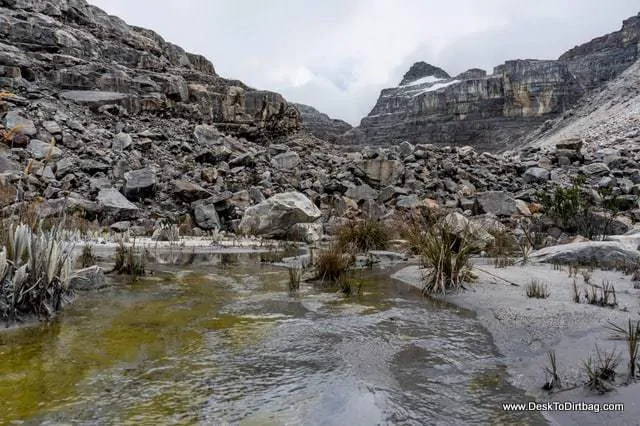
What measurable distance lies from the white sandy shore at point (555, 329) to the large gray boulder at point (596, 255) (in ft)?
3.74

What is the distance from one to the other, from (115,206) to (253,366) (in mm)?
13682

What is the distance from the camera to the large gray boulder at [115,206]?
1530cm

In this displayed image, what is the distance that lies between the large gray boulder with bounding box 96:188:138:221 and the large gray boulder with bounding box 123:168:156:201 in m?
1.10

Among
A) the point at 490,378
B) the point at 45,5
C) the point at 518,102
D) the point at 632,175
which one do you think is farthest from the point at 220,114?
the point at 518,102

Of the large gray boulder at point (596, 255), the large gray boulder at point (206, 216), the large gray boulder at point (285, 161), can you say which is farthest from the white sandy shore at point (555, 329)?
the large gray boulder at point (285, 161)

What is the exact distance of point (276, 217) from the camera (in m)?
15.5

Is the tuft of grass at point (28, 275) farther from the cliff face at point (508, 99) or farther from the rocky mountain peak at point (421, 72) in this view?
the rocky mountain peak at point (421, 72)

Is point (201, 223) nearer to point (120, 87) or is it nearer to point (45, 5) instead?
point (120, 87)

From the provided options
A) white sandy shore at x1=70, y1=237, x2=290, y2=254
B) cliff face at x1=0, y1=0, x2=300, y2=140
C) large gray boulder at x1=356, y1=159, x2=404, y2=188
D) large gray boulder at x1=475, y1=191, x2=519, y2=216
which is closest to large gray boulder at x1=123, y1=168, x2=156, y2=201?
white sandy shore at x1=70, y1=237, x2=290, y2=254

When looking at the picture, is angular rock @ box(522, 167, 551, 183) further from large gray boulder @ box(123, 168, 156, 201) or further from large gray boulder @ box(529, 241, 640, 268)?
large gray boulder @ box(123, 168, 156, 201)

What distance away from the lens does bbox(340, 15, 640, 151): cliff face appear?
329 ft

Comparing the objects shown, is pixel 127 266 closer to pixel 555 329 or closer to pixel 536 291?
pixel 536 291

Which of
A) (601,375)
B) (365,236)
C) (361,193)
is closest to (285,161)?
(361,193)

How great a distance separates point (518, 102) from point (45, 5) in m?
98.1
